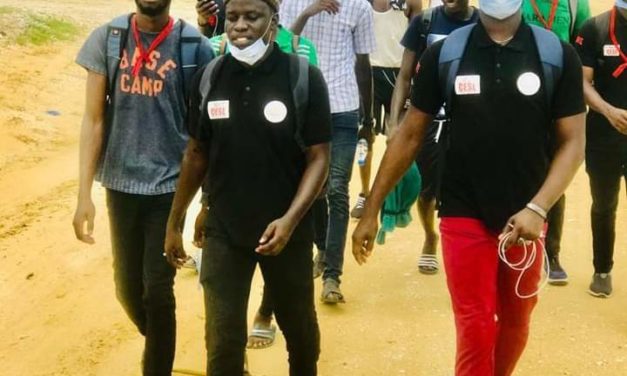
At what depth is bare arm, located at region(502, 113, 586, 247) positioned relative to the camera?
394 cm

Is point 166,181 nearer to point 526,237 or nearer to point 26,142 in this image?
point 526,237

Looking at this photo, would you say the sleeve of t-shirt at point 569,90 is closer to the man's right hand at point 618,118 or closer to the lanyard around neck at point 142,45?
the lanyard around neck at point 142,45

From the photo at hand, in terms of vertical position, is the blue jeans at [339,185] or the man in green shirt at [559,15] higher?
the man in green shirt at [559,15]

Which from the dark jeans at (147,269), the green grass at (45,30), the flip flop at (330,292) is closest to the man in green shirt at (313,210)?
the dark jeans at (147,269)

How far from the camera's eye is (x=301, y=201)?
4137 millimetres

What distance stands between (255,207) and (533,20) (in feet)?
9.92

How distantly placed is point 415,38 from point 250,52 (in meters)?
2.43

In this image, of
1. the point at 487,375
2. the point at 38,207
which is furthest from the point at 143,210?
the point at 38,207

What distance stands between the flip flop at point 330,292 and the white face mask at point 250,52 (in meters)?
2.61

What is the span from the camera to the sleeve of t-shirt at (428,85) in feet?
13.6

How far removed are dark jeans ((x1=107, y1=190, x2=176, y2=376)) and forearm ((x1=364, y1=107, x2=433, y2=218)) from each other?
108 cm

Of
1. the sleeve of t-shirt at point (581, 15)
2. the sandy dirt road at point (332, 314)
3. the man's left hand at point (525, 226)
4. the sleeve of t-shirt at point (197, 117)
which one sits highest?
the sleeve of t-shirt at point (581, 15)

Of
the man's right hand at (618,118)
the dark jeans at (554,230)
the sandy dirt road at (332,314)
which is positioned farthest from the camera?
the dark jeans at (554,230)

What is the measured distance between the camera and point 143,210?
4.77 m
